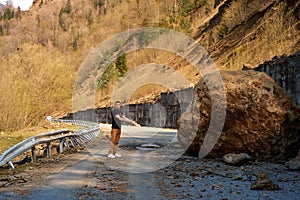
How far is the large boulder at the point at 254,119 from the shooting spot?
31.3 feet

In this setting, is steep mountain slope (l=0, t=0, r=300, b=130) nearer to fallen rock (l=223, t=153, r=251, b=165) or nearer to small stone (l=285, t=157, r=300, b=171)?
fallen rock (l=223, t=153, r=251, b=165)

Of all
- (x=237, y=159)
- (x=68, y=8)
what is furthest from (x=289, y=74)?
(x=68, y=8)

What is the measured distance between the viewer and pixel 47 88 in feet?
94.5

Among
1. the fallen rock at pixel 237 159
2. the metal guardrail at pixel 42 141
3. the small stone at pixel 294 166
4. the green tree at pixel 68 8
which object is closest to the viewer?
the small stone at pixel 294 166

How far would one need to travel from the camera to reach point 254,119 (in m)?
9.69

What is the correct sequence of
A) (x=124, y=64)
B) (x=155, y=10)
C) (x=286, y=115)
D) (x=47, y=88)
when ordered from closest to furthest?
(x=286, y=115) < (x=47, y=88) < (x=124, y=64) < (x=155, y=10)

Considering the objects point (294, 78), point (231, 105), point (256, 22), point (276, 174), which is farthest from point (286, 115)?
point (256, 22)

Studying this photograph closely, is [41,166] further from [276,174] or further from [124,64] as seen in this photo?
[124,64]

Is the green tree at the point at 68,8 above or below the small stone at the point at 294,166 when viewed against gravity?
above

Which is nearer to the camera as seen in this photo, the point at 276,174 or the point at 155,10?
the point at 276,174

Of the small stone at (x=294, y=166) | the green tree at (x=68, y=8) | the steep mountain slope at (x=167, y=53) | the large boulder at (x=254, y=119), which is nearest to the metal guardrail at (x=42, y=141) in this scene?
the large boulder at (x=254, y=119)

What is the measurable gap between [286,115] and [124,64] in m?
73.5

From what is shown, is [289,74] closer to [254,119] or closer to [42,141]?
[254,119]

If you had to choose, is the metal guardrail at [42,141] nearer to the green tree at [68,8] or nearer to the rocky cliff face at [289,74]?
the rocky cliff face at [289,74]
